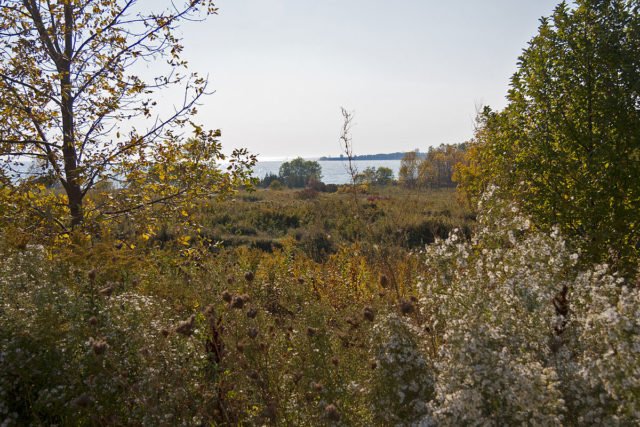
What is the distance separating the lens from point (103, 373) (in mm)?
2566

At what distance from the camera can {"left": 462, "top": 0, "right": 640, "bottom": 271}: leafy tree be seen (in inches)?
155

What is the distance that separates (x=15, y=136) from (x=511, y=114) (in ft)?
20.4

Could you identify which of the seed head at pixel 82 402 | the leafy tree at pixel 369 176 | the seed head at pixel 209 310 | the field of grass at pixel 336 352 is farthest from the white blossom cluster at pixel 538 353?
the leafy tree at pixel 369 176

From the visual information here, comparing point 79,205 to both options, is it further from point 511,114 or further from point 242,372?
point 511,114

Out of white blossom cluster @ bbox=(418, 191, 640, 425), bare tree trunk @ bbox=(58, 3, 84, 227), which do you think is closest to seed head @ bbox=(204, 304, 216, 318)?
white blossom cluster @ bbox=(418, 191, 640, 425)

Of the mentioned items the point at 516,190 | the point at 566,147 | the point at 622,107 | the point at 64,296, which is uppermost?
the point at 622,107

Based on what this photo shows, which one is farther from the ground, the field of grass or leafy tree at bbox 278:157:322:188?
leafy tree at bbox 278:157:322:188

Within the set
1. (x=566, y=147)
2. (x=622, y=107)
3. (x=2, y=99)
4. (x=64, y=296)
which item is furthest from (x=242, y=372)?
(x=622, y=107)

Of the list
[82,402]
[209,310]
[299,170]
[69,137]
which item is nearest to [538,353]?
[209,310]

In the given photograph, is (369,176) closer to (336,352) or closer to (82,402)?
(336,352)

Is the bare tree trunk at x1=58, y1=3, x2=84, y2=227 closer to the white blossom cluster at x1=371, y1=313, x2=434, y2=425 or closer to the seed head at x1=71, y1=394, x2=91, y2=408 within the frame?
the seed head at x1=71, y1=394, x2=91, y2=408

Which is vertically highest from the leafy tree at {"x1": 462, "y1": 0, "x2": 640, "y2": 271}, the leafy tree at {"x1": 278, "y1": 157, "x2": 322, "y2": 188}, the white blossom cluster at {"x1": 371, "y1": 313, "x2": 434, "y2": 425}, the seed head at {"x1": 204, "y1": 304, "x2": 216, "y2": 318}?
the leafy tree at {"x1": 278, "y1": 157, "x2": 322, "y2": 188}

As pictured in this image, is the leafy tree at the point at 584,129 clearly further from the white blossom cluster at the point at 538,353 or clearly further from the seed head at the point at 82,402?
the seed head at the point at 82,402

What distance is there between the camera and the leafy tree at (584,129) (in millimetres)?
3941
